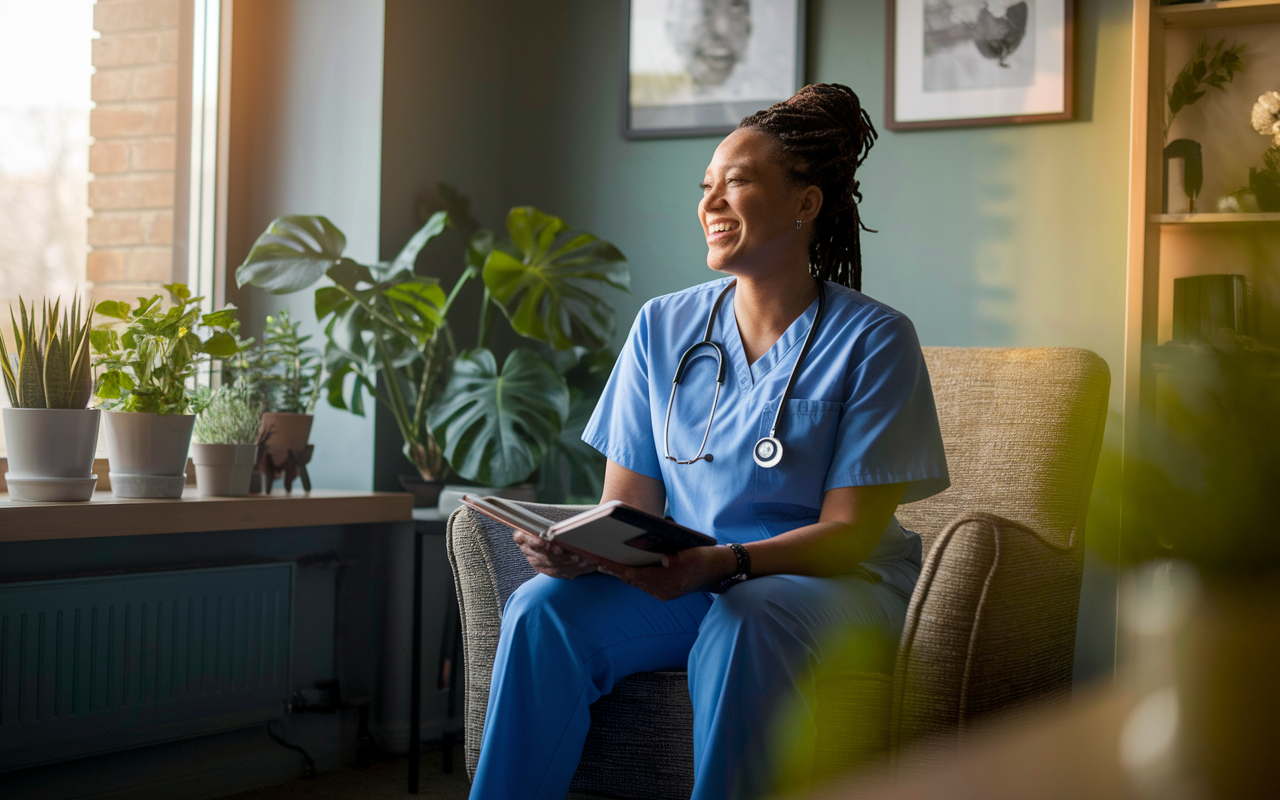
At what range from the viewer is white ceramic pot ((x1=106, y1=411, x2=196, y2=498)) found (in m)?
1.82

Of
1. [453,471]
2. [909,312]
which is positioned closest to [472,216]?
[453,471]

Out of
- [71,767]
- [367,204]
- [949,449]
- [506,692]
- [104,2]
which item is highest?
[104,2]

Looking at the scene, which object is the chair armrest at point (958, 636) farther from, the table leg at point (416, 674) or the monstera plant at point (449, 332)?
the table leg at point (416, 674)

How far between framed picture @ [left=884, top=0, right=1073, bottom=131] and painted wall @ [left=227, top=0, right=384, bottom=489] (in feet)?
3.78

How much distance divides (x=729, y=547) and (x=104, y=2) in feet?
5.92

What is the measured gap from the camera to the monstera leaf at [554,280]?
2205mm

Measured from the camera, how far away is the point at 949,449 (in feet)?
5.73

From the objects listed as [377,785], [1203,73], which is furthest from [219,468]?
[1203,73]

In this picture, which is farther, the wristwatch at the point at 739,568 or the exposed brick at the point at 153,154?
the exposed brick at the point at 153,154

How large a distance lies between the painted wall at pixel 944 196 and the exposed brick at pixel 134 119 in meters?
0.89

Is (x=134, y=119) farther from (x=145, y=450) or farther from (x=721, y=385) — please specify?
(x=721, y=385)

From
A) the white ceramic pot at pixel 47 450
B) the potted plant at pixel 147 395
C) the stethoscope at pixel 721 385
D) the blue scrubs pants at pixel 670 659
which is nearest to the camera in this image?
Answer: the blue scrubs pants at pixel 670 659

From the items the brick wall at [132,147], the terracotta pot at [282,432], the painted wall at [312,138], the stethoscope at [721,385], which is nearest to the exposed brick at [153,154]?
the brick wall at [132,147]

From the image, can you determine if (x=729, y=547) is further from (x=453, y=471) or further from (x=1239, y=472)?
(x=453, y=471)
